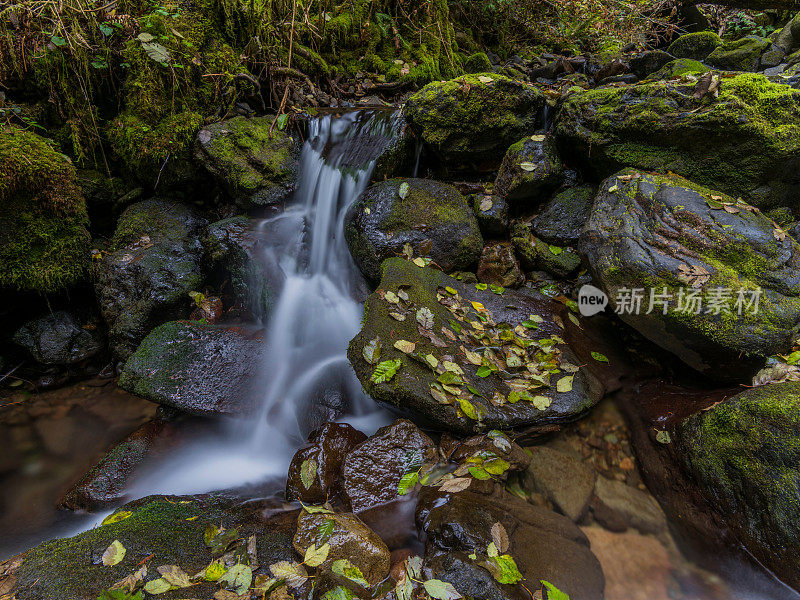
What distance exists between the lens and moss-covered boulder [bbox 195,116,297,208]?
5.19 metres

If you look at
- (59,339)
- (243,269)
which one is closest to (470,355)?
(243,269)

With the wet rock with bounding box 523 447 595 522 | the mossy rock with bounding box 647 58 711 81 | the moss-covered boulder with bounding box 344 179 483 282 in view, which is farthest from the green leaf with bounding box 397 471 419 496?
the mossy rock with bounding box 647 58 711 81

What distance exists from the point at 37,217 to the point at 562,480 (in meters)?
6.32

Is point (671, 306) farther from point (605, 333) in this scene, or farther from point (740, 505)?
point (740, 505)

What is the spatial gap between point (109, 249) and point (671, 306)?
6.61 meters

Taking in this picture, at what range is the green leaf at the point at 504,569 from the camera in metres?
1.99

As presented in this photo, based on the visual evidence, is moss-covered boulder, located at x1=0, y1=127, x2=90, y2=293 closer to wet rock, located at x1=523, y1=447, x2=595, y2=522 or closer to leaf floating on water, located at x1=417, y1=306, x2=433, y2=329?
leaf floating on water, located at x1=417, y1=306, x2=433, y2=329

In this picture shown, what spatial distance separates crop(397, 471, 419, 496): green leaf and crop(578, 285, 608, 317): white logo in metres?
2.77

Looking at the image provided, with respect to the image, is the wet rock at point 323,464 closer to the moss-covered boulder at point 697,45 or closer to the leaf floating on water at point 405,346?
the leaf floating on water at point 405,346

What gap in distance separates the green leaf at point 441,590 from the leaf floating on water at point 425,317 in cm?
196

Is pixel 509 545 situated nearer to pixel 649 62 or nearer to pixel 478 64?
pixel 649 62

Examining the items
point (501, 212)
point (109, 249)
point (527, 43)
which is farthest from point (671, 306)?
point (527, 43)

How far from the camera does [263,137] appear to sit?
560 centimetres

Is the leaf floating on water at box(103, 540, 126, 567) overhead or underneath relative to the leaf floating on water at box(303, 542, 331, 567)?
overhead
